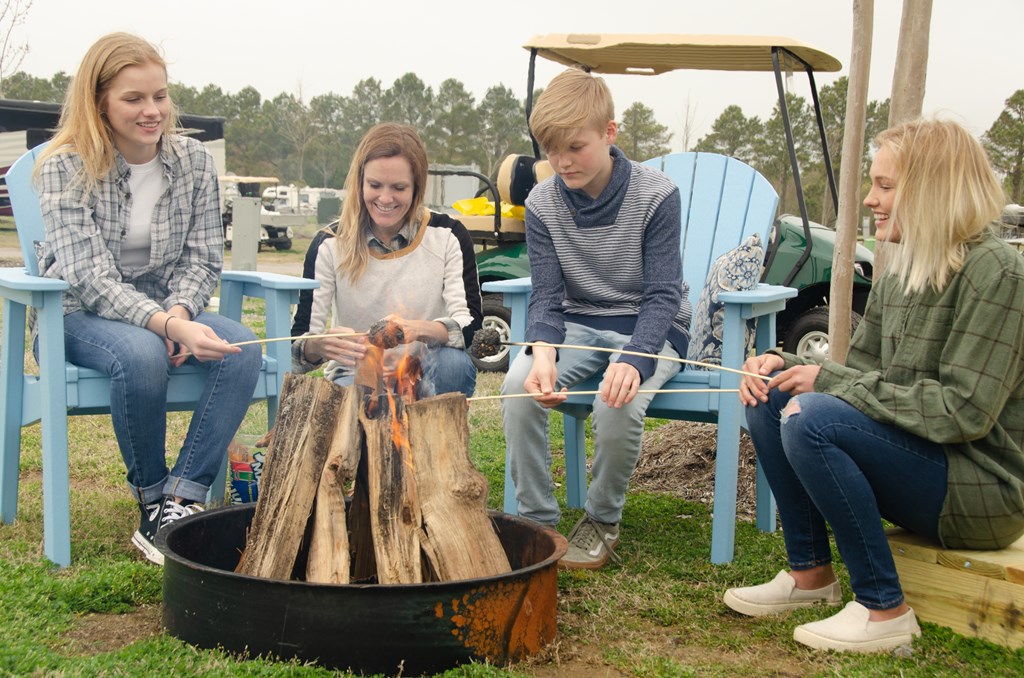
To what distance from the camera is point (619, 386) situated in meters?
2.44

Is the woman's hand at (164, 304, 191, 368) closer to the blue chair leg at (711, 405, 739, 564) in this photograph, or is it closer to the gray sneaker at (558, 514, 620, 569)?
the gray sneaker at (558, 514, 620, 569)

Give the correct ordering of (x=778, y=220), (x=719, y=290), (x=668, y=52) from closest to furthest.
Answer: (x=719, y=290), (x=668, y=52), (x=778, y=220)

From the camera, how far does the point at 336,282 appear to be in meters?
2.82

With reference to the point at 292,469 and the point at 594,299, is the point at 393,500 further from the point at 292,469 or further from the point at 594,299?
the point at 594,299

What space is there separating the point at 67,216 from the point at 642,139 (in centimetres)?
1939

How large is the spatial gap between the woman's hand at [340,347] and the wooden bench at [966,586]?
1.29 m

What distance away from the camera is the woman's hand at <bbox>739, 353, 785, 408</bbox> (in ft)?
7.16

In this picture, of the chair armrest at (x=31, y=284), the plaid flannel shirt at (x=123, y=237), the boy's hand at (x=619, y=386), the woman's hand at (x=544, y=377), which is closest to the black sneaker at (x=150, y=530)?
the plaid flannel shirt at (x=123, y=237)

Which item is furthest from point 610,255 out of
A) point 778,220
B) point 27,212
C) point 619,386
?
point 778,220

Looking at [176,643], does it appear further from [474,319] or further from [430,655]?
[474,319]

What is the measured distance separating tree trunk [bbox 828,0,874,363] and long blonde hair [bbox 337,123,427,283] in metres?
A: 1.42

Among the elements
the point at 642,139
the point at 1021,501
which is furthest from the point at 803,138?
the point at 1021,501

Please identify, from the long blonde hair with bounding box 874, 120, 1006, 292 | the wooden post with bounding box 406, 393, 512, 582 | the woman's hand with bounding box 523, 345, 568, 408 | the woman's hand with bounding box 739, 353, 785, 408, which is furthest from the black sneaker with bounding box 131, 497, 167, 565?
the long blonde hair with bounding box 874, 120, 1006, 292

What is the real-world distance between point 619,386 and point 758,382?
14.5 inches
